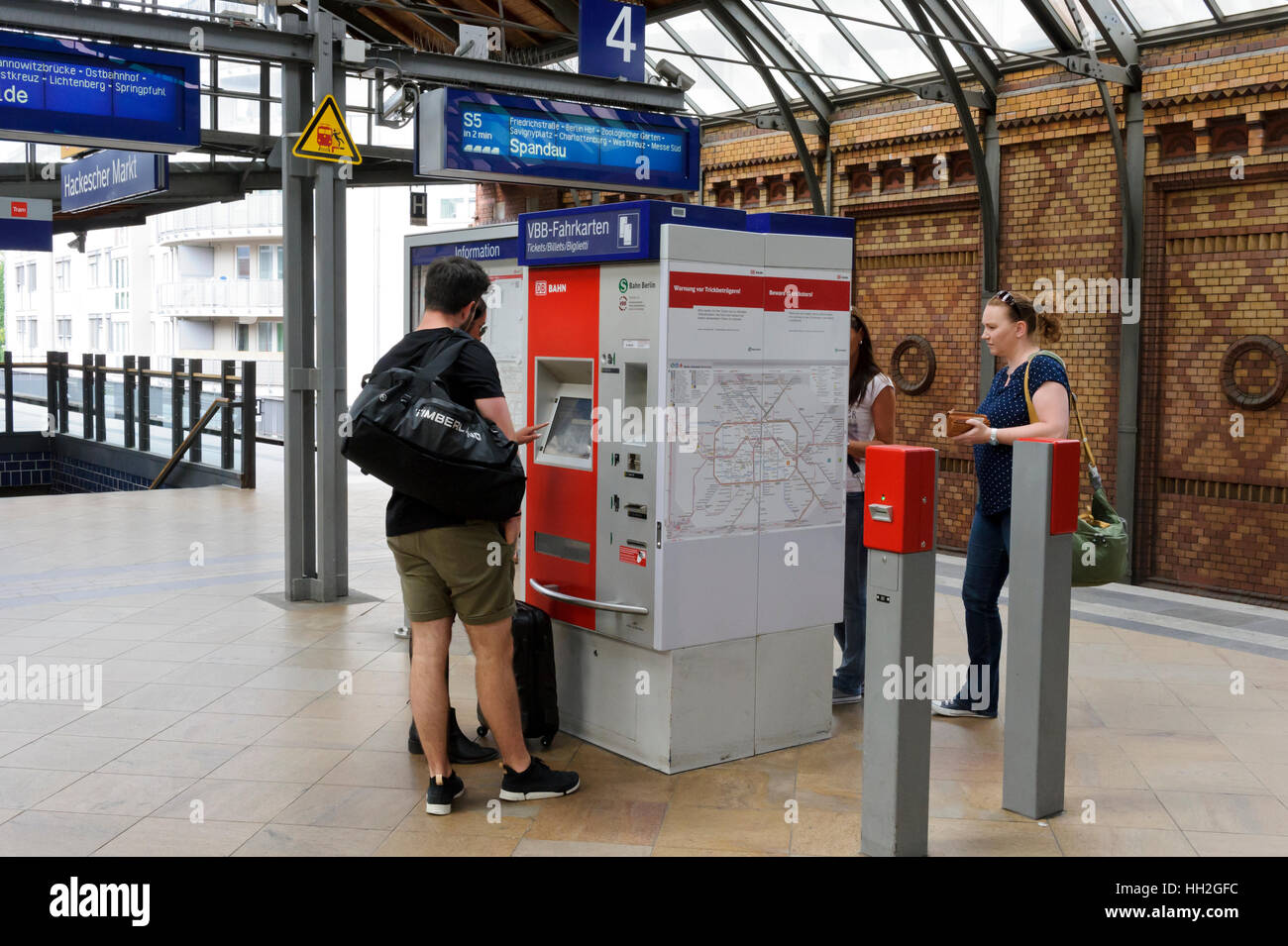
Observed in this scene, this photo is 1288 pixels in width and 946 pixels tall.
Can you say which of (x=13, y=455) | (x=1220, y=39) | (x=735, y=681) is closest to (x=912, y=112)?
(x=1220, y=39)

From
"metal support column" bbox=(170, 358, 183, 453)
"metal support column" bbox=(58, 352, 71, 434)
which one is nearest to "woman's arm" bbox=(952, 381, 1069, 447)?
"metal support column" bbox=(170, 358, 183, 453)

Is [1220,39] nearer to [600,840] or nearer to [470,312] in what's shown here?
[470,312]

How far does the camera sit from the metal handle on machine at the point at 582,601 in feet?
14.8

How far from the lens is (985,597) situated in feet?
17.1

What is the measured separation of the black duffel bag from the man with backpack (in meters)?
0.07

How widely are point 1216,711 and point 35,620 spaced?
20.4 ft

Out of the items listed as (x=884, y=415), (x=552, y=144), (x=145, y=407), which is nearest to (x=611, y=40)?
(x=552, y=144)

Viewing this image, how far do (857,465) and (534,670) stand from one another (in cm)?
174

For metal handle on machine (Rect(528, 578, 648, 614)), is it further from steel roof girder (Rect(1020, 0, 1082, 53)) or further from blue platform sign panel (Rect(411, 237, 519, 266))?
steel roof girder (Rect(1020, 0, 1082, 53))

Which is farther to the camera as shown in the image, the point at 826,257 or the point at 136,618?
the point at 136,618

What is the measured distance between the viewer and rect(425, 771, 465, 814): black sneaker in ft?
13.4

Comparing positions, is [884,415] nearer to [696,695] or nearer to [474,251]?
[696,695]

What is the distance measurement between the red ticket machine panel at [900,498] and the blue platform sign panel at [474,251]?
2325 mm

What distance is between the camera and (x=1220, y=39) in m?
8.04
